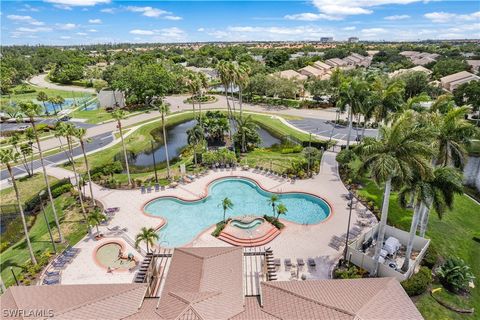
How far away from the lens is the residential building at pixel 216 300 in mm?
16406

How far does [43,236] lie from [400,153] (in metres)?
32.1

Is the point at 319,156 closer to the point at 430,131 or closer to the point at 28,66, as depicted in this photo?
the point at 430,131

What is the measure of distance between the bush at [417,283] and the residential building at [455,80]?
84759 millimetres

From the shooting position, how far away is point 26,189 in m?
37.5

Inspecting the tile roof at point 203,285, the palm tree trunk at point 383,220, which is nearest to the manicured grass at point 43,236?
the tile roof at point 203,285

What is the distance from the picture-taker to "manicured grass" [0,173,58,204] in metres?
35.6

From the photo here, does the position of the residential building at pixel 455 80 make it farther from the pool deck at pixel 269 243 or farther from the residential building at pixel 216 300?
the residential building at pixel 216 300

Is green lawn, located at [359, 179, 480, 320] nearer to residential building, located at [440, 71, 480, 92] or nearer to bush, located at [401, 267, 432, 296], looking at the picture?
bush, located at [401, 267, 432, 296]

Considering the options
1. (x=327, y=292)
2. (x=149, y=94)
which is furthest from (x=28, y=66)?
(x=327, y=292)

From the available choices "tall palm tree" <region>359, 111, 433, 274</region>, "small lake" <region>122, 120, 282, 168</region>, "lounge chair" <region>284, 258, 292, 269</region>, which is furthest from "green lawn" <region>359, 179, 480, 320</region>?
"small lake" <region>122, 120, 282, 168</region>

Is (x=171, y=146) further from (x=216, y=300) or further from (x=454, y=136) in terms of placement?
(x=454, y=136)

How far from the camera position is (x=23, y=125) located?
66.1 metres

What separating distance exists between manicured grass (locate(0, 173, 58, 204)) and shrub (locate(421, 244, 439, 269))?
4199 cm

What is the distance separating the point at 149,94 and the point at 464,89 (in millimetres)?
73427
